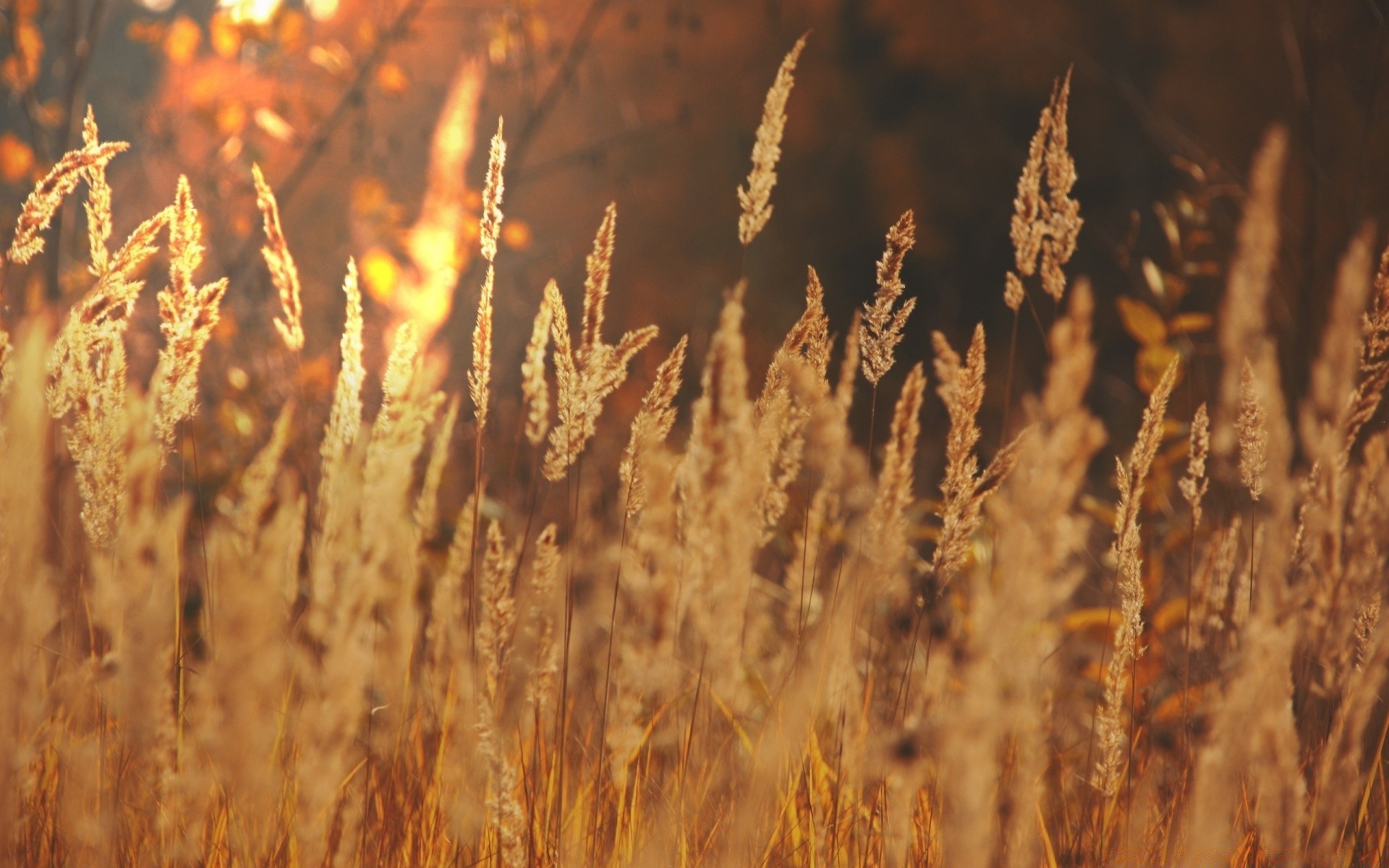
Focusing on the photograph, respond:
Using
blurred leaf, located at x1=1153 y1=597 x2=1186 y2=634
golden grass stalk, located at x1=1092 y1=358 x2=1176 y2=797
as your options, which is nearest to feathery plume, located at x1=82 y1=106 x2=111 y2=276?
golden grass stalk, located at x1=1092 y1=358 x2=1176 y2=797

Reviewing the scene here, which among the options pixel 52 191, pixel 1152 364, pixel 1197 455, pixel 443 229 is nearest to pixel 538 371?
pixel 52 191

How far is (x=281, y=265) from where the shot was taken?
1410 mm

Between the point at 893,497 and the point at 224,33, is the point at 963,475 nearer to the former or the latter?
the point at 893,497

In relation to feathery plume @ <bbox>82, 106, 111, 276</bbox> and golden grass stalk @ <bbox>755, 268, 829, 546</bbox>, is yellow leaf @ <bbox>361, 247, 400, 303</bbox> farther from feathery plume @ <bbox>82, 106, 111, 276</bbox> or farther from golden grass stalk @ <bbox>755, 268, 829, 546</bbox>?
golden grass stalk @ <bbox>755, 268, 829, 546</bbox>

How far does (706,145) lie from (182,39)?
6.34m

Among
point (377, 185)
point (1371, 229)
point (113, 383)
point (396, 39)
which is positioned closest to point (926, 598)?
point (113, 383)

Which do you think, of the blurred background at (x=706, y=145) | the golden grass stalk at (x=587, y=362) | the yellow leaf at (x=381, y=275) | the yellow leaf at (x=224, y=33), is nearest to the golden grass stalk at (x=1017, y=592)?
the golden grass stalk at (x=587, y=362)

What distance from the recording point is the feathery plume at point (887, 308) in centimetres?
135

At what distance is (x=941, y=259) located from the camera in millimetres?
8781

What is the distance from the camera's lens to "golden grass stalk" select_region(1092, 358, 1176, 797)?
4.21 ft

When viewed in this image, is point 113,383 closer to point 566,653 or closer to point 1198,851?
point 566,653

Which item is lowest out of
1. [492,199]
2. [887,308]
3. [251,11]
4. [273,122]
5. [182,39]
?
[887,308]

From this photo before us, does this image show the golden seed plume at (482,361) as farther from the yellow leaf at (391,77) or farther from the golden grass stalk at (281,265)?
the yellow leaf at (391,77)

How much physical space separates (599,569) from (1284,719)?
2.16 meters
